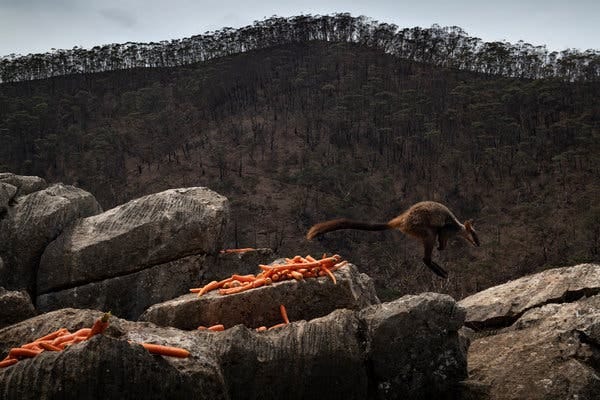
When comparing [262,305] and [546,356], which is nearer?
[546,356]

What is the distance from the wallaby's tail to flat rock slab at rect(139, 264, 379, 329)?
4.41 ft

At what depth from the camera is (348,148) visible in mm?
45906

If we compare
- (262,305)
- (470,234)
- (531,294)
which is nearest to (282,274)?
(262,305)

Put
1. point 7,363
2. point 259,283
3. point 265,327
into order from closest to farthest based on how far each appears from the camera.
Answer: point 7,363 → point 265,327 → point 259,283

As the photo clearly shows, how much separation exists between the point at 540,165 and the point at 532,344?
36.5 m

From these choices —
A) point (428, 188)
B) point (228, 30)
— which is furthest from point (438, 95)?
point (228, 30)

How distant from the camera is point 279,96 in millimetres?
54781

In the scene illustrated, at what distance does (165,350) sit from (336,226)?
5084 mm

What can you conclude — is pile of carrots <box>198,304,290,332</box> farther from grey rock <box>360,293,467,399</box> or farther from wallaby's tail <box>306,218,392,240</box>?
wallaby's tail <box>306,218,392,240</box>

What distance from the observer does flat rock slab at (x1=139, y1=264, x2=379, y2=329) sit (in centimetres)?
768

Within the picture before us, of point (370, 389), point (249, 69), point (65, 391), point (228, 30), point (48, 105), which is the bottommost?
point (370, 389)

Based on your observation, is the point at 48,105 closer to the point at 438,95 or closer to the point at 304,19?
the point at 304,19

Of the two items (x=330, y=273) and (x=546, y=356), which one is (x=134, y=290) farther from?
(x=546, y=356)

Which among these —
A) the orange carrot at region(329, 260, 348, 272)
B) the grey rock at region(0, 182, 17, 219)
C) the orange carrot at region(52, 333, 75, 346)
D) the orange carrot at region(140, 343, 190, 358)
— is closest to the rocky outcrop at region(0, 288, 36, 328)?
the orange carrot at region(52, 333, 75, 346)
